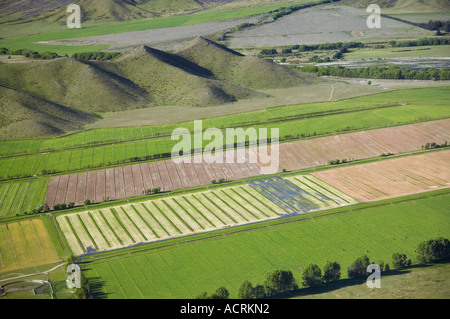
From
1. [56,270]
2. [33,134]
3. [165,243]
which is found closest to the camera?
[56,270]

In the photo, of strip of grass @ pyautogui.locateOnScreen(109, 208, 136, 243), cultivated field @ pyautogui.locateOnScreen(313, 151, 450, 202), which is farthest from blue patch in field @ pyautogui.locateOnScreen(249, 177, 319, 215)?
strip of grass @ pyautogui.locateOnScreen(109, 208, 136, 243)

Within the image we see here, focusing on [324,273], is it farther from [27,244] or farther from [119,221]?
[27,244]

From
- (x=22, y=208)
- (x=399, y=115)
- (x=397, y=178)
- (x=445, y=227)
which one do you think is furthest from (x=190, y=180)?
(x=399, y=115)

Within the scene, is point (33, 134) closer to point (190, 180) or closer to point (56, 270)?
point (190, 180)

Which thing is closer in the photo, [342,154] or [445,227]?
[445,227]

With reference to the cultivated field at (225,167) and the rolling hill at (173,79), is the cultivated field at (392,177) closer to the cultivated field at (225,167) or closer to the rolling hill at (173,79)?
the cultivated field at (225,167)

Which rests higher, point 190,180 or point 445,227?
point 190,180
